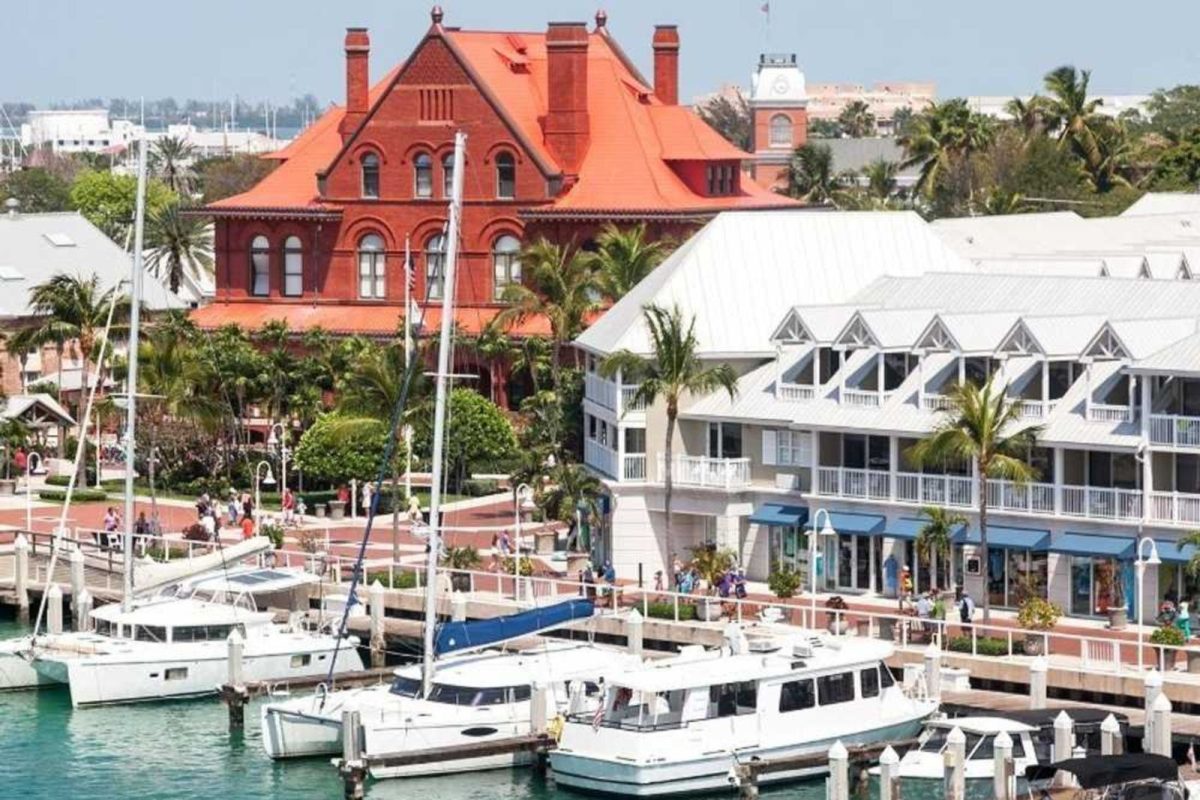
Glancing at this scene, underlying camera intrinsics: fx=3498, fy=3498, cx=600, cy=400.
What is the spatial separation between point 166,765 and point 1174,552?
2144cm

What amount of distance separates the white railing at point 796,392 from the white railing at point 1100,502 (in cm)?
832

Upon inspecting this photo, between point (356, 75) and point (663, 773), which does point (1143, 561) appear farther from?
point (356, 75)

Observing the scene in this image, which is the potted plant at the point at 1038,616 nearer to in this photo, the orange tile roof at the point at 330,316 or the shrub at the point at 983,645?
the shrub at the point at 983,645

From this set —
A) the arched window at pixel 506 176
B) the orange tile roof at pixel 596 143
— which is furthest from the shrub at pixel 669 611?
the arched window at pixel 506 176

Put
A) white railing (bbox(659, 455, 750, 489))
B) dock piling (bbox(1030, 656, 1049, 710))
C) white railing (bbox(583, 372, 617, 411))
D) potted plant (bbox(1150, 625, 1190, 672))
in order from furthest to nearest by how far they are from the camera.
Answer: white railing (bbox(583, 372, 617, 411))
white railing (bbox(659, 455, 750, 489))
potted plant (bbox(1150, 625, 1190, 672))
dock piling (bbox(1030, 656, 1049, 710))

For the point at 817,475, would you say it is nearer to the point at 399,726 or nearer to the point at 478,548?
the point at 478,548

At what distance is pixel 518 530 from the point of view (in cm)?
8400

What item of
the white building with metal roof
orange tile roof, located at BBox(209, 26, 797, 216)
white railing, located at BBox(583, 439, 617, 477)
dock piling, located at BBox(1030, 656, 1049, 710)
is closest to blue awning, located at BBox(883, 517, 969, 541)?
the white building with metal roof

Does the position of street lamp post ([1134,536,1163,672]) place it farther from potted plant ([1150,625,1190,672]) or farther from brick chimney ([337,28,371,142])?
brick chimney ([337,28,371,142])

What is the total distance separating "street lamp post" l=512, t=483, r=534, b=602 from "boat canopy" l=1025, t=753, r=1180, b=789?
2258cm

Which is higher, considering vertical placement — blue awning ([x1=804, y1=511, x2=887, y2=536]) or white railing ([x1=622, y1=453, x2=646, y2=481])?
white railing ([x1=622, y1=453, x2=646, y2=481])

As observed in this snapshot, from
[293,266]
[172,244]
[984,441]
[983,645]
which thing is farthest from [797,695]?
[172,244]

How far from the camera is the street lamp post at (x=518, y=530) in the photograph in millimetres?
79000

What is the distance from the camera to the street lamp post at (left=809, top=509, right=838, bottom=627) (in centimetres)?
7449
